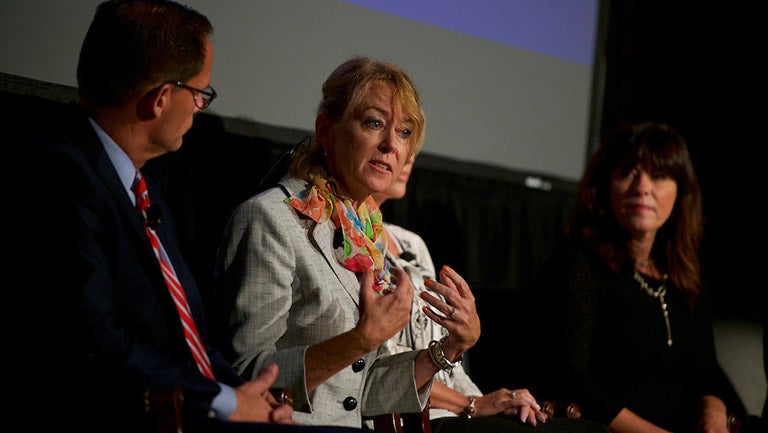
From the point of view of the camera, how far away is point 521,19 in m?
3.65

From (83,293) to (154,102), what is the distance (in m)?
0.42

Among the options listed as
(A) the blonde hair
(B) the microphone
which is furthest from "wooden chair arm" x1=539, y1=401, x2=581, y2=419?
(B) the microphone

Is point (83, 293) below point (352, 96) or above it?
below

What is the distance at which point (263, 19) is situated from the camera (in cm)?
265

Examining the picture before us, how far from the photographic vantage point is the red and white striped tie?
1.65m

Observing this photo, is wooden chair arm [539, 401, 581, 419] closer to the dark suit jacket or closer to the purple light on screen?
the dark suit jacket

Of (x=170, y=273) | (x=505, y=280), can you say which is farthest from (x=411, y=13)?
(x=170, y=273)

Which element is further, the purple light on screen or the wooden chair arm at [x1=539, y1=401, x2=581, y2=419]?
the purple light on screen

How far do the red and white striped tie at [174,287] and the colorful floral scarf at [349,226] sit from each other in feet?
1.39

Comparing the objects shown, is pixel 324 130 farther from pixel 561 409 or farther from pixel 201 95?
pixel 561 409

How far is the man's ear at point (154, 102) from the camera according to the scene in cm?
168

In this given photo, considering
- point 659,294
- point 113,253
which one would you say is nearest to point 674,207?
point 659,294

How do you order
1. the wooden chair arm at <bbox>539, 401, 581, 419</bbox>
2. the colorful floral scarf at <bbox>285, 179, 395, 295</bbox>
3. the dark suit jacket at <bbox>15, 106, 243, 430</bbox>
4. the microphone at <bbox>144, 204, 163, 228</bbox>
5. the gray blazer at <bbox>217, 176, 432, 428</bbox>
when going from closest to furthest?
the dark suit jacket at <bbox>15, 106, 243, 430</bbox> → the microphone at <bbox>144, 204, 163, 228</bbox> → the gray blazer at <bbox>217, 176, 432, 428</bbox> → the colorful floral scarf at <bbox>285, 179, 395, 295</bbox> → the wooden chair arm at <bbox>539, 401, 581, 419</bbox>

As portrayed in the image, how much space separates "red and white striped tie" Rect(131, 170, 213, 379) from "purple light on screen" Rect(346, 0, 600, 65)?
4.92 ft
